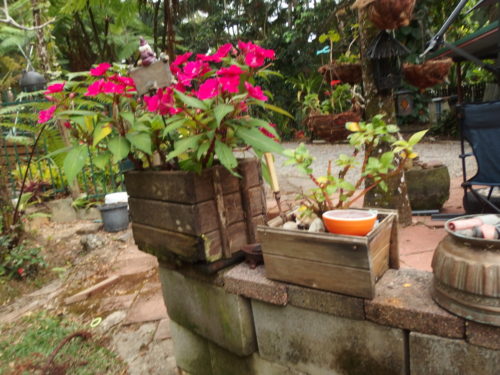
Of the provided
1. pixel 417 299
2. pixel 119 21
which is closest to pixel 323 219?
pixel 417 299

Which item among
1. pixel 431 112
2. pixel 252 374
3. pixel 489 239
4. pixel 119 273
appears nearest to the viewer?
pixel 489 239

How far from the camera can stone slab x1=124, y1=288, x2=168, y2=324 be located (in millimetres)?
2518

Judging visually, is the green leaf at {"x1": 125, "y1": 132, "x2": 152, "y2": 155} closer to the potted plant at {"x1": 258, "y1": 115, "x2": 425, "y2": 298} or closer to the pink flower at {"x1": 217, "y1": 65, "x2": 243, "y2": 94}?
the pink flower at {"x1": 217, "y1": 65, "x2": 243, "y2": 94}

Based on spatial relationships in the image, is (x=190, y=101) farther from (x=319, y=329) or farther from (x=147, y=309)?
(x=147, y=309)

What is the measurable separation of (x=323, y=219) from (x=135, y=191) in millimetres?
843

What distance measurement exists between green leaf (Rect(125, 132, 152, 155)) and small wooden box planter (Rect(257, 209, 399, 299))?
50 centimetres

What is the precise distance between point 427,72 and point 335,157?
516 centimetres

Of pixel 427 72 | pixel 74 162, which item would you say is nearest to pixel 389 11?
pixel 427 72

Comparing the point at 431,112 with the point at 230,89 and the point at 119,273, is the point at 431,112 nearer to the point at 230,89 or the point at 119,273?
the point at 119,273

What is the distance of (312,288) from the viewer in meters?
1.25

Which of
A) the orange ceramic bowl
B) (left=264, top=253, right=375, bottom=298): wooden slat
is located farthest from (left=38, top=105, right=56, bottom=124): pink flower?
the orange ceramic bowl

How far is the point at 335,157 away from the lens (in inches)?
312

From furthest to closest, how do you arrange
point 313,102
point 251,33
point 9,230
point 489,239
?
point 251,33 → point 313,102 → point 9,230 → point 489,239

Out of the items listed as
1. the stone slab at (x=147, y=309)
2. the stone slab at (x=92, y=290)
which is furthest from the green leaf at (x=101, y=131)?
the stone slab at (x=92, y=290)
